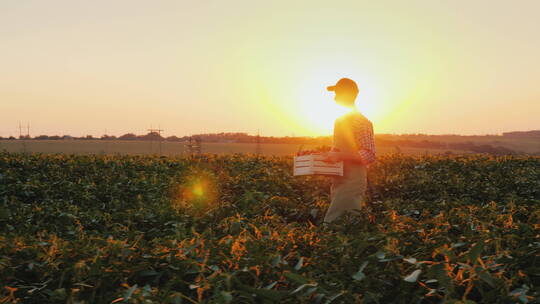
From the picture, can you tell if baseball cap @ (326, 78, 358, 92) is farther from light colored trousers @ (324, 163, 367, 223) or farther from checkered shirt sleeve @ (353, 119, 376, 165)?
light colored trousers @ (324, 163, 367, 223)

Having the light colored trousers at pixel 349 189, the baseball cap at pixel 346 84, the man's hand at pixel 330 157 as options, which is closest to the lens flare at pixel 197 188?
the light colored trousers at pixel 349 189

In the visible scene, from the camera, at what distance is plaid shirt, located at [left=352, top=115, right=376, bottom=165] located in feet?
18.7

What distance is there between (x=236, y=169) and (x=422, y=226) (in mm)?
8009

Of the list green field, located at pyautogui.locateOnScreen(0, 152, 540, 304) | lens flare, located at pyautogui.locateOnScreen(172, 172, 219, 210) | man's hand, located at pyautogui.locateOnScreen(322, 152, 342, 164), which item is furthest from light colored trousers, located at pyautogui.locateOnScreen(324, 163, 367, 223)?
lens flare, located at pyautogui.locateOnScreen(172, 172, 219, 210)

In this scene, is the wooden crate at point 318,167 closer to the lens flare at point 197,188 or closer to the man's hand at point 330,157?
the man's hand at point 330,157

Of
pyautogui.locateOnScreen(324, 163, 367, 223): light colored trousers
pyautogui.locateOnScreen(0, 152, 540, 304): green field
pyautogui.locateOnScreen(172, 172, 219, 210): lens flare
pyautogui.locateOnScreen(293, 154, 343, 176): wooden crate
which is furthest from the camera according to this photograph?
pyautogui.locateOnScreen(172, 172, 219, 210): lens flare

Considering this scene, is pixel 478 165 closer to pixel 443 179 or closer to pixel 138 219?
→ pixel 443 179

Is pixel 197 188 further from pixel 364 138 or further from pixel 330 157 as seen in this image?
pixel 364 138

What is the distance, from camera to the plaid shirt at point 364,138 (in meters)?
5.71

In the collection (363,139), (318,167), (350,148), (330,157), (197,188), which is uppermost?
(363,139)

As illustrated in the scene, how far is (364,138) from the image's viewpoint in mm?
5723

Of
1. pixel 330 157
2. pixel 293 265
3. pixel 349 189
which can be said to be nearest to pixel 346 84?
→ pixel 330 157

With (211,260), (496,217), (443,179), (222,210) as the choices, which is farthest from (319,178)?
(211,260)

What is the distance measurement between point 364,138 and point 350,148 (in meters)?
0.21
